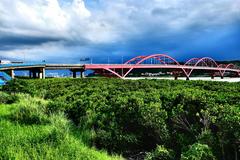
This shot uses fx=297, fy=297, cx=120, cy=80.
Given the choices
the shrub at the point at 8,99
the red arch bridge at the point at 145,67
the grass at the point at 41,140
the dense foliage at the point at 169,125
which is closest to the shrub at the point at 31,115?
the grass at the point at 41,140

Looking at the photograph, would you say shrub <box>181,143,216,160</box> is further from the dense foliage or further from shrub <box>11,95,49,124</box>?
shrub <box>11,95,49,124</box>

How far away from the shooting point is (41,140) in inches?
313

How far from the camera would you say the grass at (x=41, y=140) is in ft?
23.0

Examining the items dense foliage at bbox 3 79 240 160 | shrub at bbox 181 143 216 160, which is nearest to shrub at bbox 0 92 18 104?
dense foliage at bbox 3 79 240 160

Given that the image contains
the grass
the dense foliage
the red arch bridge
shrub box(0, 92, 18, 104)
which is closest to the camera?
the dense foliage

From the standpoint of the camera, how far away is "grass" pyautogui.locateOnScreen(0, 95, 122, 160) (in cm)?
701

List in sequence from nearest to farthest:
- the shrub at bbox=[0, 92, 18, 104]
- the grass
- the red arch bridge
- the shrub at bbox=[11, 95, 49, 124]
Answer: the grass
the shrub at bbox=[11, 95, 49, 124]
the shrub at bbox=[0, 92, 18, 104]
the red arch bridge

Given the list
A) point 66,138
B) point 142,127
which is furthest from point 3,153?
point 142,127

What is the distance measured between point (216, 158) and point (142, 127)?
2.95 metres

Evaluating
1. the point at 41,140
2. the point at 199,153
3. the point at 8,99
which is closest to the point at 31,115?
the point at 41,140

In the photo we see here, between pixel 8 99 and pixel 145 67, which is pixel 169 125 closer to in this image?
pixel 8 99

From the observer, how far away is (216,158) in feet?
19.6

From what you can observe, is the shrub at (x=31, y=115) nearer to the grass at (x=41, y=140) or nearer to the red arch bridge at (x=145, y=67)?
the grass at (x=41, y=140)

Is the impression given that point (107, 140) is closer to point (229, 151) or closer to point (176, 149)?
point (176, 149)
